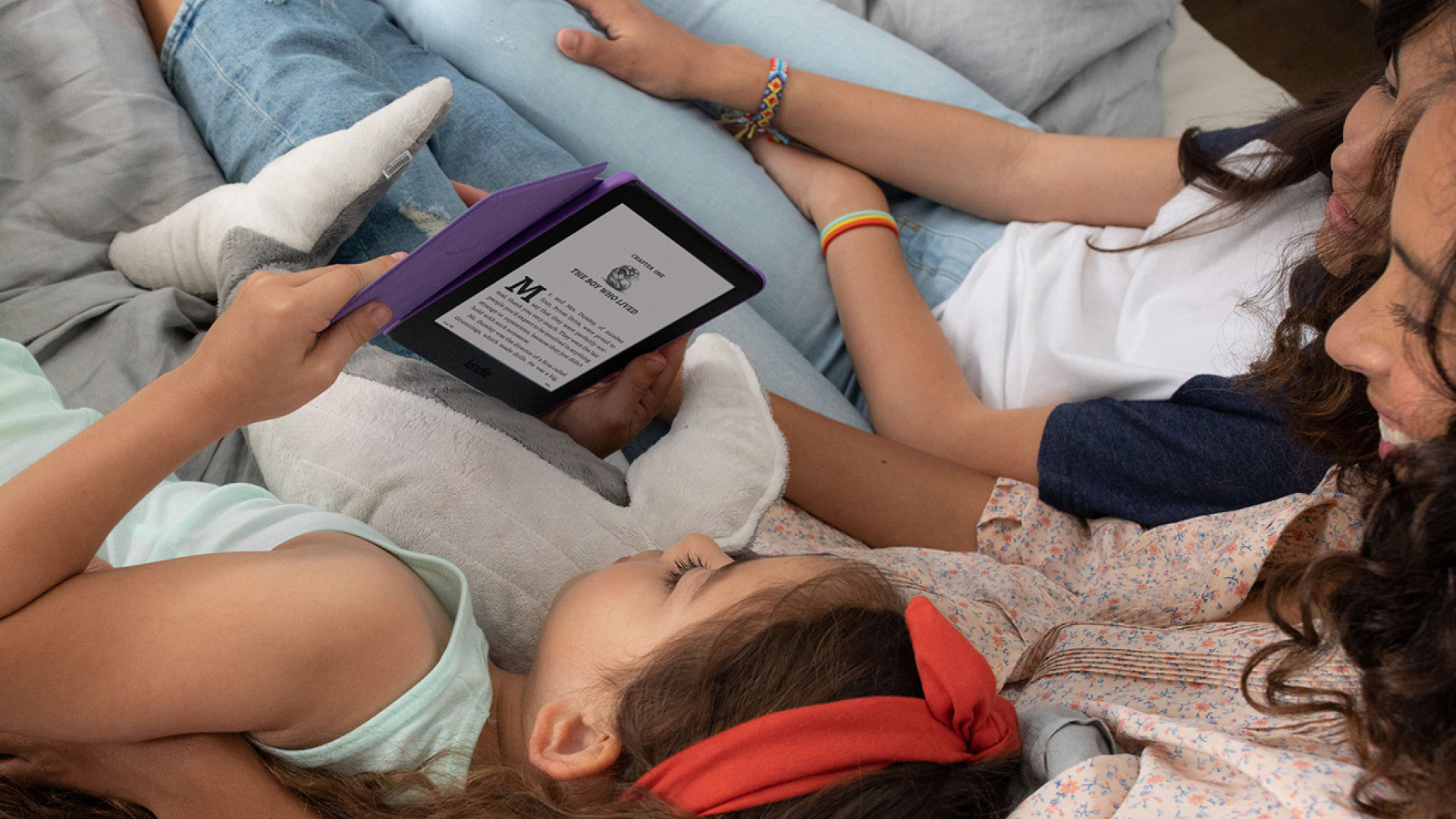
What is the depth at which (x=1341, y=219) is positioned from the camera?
2.61ft

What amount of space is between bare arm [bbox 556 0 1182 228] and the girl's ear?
2.77 feet

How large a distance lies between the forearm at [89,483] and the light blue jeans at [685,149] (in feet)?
2.23

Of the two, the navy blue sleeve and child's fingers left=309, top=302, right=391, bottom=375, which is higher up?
child's fingers left=309, top=302, right=391, bottom=375

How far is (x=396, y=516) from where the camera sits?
2.67ft

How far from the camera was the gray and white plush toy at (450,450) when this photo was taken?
82 cm

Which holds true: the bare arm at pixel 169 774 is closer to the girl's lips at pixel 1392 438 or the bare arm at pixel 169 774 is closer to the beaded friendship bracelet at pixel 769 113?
the girl's lips at pixel 1392 438

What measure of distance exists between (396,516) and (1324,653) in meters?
0.71

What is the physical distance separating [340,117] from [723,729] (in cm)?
75

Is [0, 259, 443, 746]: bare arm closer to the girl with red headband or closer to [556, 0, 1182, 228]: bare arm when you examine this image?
the girl with red headband

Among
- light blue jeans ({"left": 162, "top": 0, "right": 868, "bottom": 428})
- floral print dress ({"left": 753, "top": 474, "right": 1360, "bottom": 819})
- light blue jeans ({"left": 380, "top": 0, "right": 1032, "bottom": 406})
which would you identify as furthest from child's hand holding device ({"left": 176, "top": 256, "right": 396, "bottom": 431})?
light blue jeans ({"left": 380, "top": 0, "right": 1032, "bottom": 406})

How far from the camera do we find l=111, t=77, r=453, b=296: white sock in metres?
0.87

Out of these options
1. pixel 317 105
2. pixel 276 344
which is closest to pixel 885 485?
pixel 276 344

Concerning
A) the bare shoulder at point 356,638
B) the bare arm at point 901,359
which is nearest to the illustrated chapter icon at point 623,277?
the bare shoulder at point 356,638

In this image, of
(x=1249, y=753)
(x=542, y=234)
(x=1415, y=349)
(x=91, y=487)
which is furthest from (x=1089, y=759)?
(x=91, y=487)
